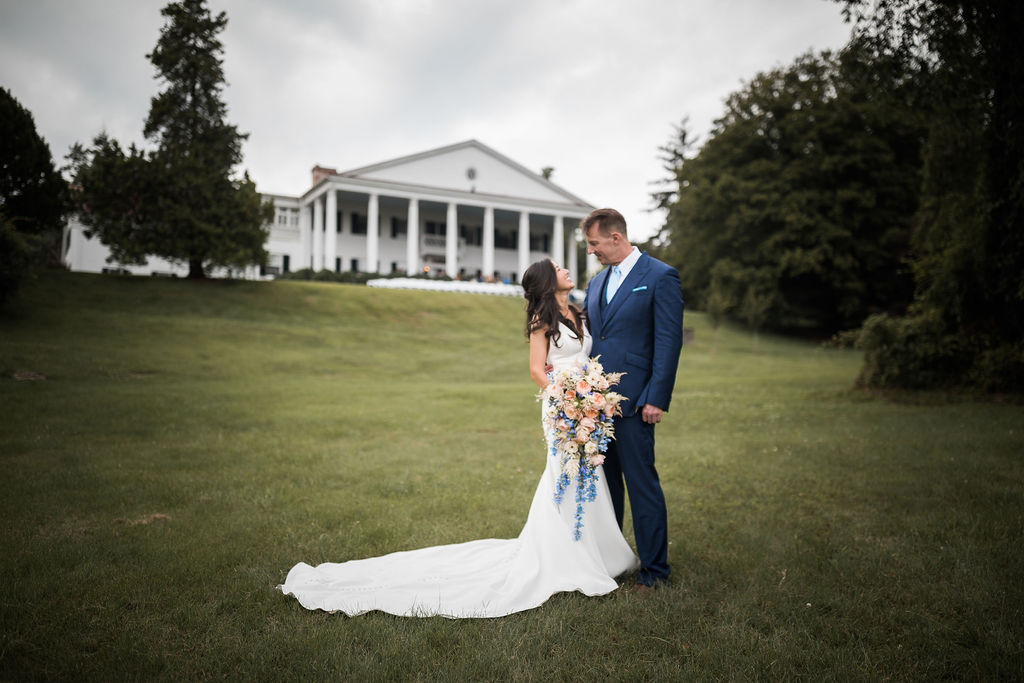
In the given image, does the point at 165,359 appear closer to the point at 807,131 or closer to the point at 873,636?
the point at 873,636

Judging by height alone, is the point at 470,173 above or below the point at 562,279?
above

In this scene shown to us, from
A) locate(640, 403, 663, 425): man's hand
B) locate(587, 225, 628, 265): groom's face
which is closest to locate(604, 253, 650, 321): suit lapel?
locate(587, 225, 628, 265): groom's face

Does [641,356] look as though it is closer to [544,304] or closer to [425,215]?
[544,304]

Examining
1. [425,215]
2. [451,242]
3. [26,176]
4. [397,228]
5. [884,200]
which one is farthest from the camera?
[425,215]

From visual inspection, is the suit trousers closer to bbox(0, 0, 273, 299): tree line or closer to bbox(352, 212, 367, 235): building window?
bbox(0, 0, 273, 299): tree line

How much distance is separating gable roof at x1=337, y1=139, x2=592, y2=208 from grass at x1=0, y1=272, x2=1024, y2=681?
33.0 m

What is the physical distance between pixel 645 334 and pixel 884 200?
33.5 metres

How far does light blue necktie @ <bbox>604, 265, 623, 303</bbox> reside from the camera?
416cm

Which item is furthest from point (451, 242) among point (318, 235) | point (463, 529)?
point (463, 529)

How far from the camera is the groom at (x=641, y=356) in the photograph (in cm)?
391

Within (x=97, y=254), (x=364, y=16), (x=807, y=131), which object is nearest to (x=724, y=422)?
(x=364, y=16)

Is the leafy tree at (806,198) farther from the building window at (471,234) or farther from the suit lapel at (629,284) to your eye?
the suit lapel at (629,284)

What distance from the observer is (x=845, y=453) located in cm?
771

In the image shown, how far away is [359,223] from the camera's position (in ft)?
153
